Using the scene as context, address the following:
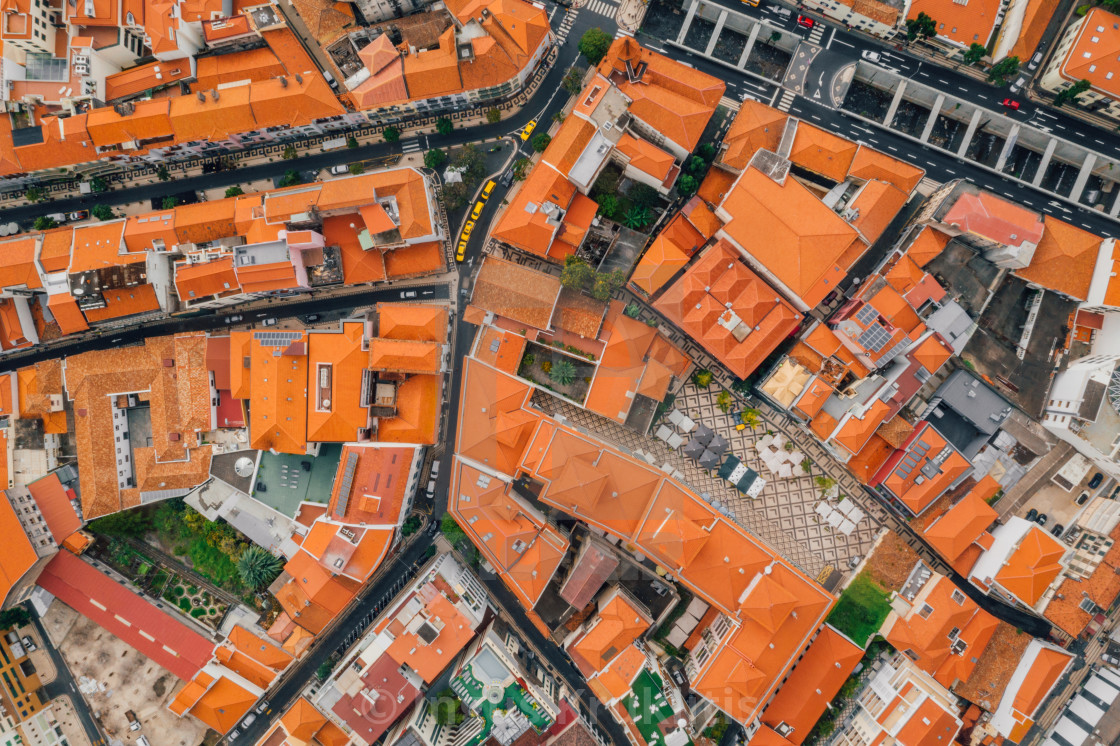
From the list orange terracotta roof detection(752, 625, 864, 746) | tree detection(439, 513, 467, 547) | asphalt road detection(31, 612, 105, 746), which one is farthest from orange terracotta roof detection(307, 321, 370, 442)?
orange terracotta roof detection(752, 625, 864, 746)

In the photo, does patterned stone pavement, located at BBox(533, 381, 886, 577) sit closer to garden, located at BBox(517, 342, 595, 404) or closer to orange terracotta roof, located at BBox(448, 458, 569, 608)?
garden, located at BBox(517, 342, 595, 404)

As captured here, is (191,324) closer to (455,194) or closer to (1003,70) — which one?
(455,194)

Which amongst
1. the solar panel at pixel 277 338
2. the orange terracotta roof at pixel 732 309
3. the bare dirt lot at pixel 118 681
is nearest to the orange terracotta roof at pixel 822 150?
the orange terracotta roof at pixel 732 309

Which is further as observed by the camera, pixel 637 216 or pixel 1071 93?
pixel 637 216

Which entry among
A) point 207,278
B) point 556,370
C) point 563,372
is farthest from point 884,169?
point 207,278

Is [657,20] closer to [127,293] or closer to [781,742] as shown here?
[127,293]

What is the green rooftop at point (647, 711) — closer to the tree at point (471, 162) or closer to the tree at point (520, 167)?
the tree at point (520, 167)

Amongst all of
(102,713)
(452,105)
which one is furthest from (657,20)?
(102,713)
